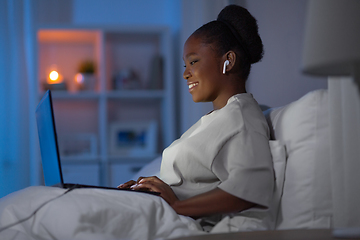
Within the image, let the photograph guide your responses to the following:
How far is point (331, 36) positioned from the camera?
0.63m

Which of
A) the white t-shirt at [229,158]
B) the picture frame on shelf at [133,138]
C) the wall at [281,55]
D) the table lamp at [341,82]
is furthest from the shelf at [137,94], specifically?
the table lamp at [341,82]

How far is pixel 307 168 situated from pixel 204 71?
467 mm

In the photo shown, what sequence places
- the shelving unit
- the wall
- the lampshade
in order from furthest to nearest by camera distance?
the shelving unit, the wall, the lampshade

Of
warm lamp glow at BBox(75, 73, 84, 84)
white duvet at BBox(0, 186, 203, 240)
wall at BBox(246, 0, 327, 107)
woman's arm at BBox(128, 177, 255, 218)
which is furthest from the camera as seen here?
warm lamp glow at BBox(75, 73, 84, 84)

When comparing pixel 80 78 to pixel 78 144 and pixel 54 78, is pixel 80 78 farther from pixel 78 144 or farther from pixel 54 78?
pixel 78 144

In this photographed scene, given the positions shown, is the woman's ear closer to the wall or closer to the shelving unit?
the wall

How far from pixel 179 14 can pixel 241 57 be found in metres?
2.05

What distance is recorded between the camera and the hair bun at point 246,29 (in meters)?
1.24

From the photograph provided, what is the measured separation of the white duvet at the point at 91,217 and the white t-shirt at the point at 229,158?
0.52 feet

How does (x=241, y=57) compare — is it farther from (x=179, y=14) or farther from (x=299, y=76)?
(x=179, y=14)

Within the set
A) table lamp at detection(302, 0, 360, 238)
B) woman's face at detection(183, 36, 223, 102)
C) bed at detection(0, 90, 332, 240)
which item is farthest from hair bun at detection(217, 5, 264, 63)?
table lamp at detection(302, 0, 360, 238)

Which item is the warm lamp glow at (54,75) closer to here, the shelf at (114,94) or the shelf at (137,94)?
the shelf at (114,94)

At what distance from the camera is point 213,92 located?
1259mm

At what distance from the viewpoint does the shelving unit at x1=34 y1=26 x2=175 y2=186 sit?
9.90 ft
